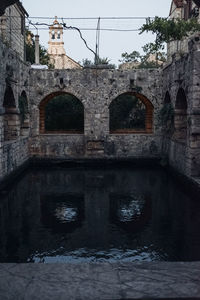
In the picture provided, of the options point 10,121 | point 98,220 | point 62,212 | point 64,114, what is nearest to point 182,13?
point 64,114

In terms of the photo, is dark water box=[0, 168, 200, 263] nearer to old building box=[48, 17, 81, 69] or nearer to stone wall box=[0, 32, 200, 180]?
stone wall box=[0, 32, 200, 180]

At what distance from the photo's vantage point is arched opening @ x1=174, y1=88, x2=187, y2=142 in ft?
40.2

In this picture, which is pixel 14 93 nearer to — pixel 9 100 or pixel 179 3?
pixel 9 100

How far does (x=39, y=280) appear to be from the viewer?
8.75 ft

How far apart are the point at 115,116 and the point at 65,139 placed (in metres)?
4.78

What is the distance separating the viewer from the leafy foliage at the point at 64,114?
17.9 metres

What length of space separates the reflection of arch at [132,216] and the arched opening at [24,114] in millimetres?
6138

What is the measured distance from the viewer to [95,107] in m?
14.9

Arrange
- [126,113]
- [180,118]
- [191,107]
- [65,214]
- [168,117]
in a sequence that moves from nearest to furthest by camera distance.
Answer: [65,214]
[191,107]
[180,118]
[168,117]
[126,113]

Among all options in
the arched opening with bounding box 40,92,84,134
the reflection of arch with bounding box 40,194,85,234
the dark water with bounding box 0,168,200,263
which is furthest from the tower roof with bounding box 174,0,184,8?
the reflection of arch with bounding box 40,194,85,234

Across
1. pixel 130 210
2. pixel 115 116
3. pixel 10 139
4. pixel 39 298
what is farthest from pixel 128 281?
pixel 115 116

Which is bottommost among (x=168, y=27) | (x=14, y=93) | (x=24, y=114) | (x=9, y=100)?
(x=24, y=114)

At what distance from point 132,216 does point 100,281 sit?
4797 mm

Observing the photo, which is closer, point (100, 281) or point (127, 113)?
point (100, 281)
